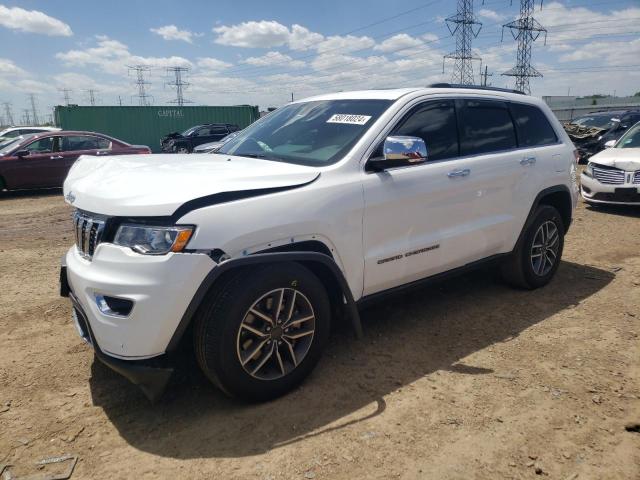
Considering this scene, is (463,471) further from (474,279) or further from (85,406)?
(474,279)

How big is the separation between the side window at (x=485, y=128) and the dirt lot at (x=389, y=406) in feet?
4.66

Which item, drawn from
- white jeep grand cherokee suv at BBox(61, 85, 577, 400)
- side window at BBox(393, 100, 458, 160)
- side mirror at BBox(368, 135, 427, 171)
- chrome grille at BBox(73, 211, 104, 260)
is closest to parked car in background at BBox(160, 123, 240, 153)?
white jeep grand cherokee suv at BBox(61, 85, 577, 400)

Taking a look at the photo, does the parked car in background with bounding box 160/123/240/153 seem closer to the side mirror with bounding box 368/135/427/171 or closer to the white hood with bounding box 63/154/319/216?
the white hood with bounding box 63/154/319/216

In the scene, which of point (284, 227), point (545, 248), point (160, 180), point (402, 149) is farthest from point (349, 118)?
point (545, 248)

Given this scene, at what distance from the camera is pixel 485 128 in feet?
13.7

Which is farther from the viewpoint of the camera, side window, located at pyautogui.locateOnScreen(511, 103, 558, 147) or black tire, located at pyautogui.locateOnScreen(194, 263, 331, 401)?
side window, located at pyautogui.locateOnScreen(511, 103, 558, 147)

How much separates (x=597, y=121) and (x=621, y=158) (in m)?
10.2

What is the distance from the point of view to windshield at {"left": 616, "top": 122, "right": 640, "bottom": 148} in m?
9.26

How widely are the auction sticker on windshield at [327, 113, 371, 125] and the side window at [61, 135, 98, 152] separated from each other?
10.8m

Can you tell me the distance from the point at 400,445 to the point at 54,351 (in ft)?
8.64

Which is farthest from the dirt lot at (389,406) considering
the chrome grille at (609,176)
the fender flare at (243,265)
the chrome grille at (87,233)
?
the chrome grille at (609,176)

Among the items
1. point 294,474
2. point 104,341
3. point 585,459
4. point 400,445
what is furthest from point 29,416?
point 585,459

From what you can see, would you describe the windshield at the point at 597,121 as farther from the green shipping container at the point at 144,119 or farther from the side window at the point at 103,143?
the green shipping container at the point at 144,119

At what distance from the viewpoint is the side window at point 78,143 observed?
40.3 ft
